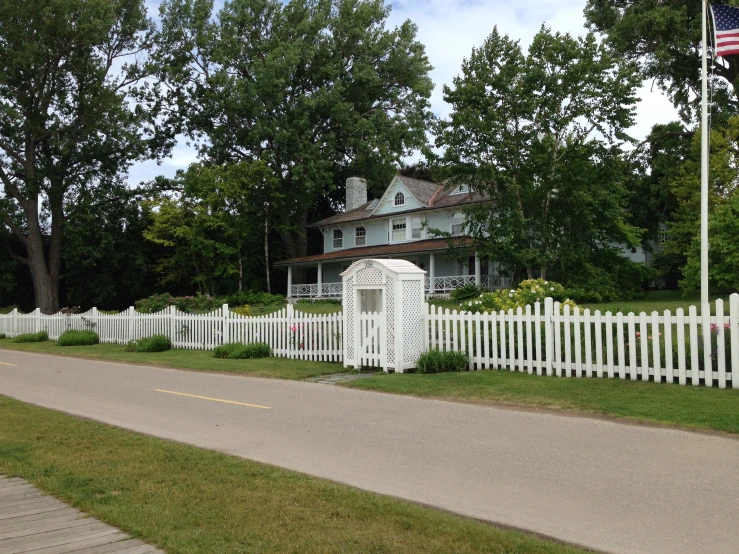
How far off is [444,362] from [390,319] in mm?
1416

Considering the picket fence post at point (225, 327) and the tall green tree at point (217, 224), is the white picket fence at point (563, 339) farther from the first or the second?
the tall green tree at point (217, 224)

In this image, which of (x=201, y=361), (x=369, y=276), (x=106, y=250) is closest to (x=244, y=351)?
(x=201, y=361)

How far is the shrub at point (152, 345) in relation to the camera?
20.9 meters

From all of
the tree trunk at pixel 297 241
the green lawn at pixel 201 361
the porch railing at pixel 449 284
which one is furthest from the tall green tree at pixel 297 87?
the green lawn at pixel 201 361

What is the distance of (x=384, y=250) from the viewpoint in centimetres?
4094

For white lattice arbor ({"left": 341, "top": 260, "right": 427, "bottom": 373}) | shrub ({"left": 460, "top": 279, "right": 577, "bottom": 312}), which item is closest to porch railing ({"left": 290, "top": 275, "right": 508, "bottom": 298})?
shrub ({"left": 460, "top": 279, "right": 577, "bottom": 312})

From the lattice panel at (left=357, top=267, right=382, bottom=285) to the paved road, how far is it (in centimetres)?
268

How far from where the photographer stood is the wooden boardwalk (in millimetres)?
4402

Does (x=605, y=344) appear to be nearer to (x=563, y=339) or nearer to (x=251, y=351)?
(x=563, y=339)

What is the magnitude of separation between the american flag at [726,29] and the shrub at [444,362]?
26.4 ft

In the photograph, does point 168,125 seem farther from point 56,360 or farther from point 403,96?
point 56,360

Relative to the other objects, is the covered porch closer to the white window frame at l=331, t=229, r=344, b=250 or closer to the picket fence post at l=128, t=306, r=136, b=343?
the white window frame at l=331, t=229, r=344, b=250

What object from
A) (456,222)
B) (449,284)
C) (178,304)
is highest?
(456,222)

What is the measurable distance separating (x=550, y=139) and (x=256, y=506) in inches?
996
